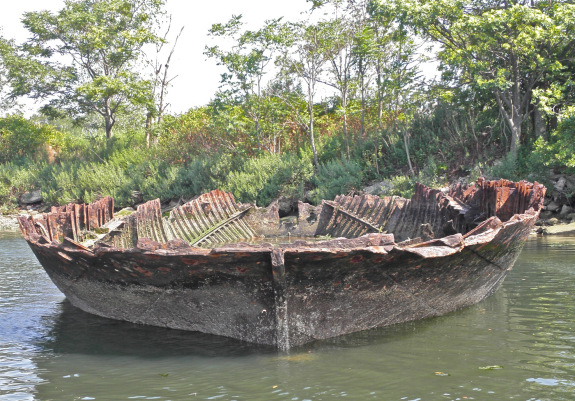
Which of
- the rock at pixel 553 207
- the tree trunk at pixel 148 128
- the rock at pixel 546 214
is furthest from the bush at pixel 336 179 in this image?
the tree trunk at pixel 148 128

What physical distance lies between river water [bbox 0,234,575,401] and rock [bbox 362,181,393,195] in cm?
1049

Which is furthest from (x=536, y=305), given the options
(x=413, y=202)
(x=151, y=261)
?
(x=151, y=261)

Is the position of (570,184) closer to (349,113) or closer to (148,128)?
(349,113)

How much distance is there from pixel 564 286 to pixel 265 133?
52.9 ft

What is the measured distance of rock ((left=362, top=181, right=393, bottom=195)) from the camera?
17312 mm

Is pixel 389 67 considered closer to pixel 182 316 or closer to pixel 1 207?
pixel 182 316

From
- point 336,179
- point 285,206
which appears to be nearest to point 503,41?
point 336,179

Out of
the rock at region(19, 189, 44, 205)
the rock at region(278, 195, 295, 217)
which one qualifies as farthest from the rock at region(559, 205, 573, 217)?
the rock at region(19, 189, 44, 205)

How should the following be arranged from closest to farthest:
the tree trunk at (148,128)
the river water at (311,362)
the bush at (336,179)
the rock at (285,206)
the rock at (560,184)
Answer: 1. the river water at (311,362)
2. the rock at (560,184)
3. the bush at (336,179)
4. the rock at (285,206)
5. the tree trunk at (148,128)

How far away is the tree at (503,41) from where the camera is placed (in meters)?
15.0

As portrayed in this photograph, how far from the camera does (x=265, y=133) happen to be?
22.9 m

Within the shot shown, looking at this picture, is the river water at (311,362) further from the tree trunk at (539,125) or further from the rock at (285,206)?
the rock at (285,206)

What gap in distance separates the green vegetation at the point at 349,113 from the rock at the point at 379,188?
0.63 feet

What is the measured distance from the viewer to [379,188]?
58.7ft
